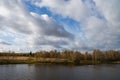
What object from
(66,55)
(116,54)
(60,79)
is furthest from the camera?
(116,54)

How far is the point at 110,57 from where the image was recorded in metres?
178

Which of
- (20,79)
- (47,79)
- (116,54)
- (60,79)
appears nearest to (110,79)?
(60,79)

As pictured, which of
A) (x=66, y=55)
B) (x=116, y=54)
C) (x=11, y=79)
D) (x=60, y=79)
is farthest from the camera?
(x=116, y=54)

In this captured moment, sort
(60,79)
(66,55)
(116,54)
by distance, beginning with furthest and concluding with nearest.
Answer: (116,54), (66,55), (60,79)

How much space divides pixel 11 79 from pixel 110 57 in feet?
502

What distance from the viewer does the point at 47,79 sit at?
138 feet

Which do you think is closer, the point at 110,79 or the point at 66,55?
the point at 110,79

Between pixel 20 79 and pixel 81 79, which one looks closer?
pixel 20 79

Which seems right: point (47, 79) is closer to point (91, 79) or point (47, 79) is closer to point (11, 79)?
point (11, 79)

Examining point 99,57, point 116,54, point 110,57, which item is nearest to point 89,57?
point 99,57

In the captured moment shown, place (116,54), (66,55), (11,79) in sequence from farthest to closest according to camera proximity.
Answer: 1. (116,54)
2. (66,55)
3. (11,79)

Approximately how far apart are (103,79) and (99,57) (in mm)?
131355

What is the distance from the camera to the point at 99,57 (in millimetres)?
171875

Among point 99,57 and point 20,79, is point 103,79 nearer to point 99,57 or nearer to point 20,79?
point 20,79
